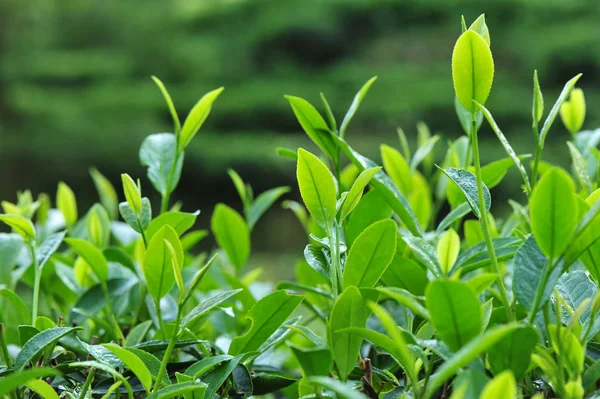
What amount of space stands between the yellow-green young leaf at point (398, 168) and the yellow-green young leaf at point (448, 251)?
175 millimetres

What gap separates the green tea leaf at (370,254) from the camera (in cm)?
25

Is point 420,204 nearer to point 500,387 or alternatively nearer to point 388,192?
point 388,192

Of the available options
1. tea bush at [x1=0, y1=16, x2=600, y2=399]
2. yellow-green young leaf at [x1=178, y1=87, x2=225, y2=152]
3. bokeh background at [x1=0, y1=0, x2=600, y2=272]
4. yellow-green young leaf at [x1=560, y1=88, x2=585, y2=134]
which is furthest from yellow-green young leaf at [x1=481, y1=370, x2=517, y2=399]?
bokeh background at [x1=0, y1=0, x2=600, y2=272]

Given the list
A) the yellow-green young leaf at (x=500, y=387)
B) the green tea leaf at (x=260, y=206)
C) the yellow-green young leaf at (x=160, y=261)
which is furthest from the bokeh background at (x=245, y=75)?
the yellow-green young leaf at (x=500, y=387)

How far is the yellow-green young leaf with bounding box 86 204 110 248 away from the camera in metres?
0.43

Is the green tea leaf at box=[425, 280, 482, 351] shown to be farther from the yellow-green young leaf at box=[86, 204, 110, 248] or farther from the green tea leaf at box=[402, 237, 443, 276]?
the yellow-green young leaf at box=[86, 204, 110, 248]

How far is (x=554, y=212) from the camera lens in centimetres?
21

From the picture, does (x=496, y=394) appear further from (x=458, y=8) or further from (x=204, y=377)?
(x=458, y=8)

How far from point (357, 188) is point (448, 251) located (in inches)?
1.7

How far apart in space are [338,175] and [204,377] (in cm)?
13

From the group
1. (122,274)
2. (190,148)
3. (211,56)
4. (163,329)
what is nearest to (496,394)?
(163,329)

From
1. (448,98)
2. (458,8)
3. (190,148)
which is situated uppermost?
(458,8)

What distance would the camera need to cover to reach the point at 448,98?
225 inches

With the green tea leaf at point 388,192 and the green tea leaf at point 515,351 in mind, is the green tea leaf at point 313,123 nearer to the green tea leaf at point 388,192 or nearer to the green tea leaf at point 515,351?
the green tea leaf at point 388,192
